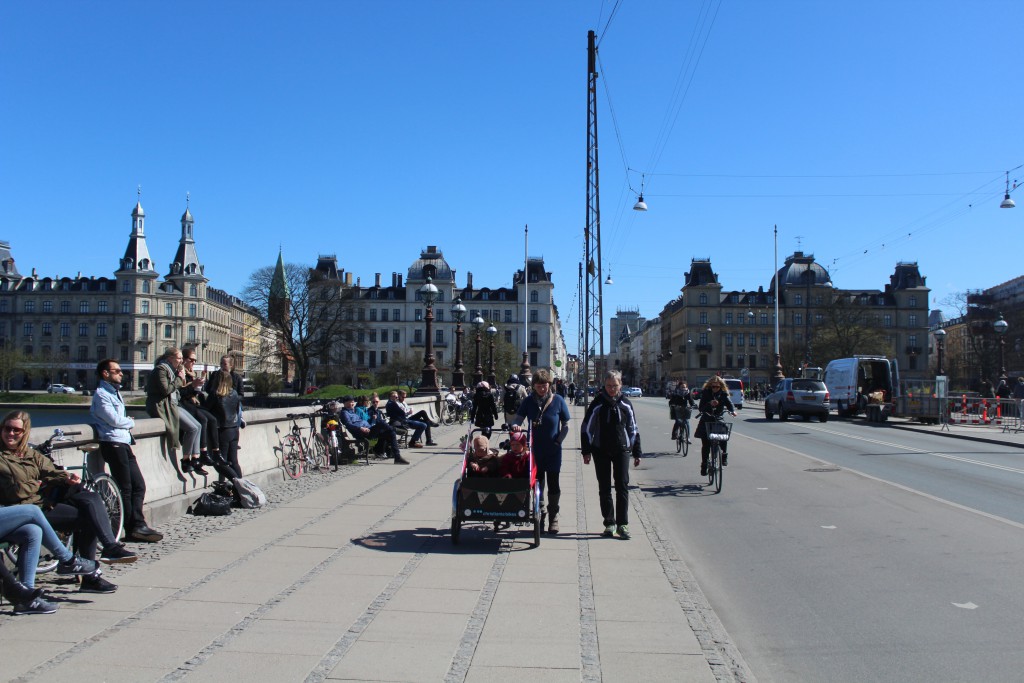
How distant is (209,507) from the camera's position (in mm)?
10227

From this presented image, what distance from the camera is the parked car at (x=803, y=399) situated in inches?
1447

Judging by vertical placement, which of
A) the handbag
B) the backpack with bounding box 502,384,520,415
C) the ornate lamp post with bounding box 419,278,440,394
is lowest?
the handbag

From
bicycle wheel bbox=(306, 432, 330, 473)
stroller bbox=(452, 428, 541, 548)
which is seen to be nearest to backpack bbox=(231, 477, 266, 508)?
stroller bbox=(452, 428, 541, 548)

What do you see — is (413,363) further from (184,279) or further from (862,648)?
(862,648)

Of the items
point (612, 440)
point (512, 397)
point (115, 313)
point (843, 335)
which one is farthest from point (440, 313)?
point (612, 440)

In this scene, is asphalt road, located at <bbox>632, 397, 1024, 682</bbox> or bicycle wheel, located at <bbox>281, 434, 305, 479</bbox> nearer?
asphalt road, located at <bbox>632, 397, 1024, 682</bbox>

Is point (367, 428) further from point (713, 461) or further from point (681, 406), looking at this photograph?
point (681, 406)

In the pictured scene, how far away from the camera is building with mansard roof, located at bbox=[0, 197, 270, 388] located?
94.9 meters

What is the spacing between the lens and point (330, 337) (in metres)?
73.8

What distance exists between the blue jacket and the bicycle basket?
8490mm

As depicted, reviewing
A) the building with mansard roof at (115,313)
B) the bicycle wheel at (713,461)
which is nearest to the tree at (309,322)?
the building with mansard roof at (115,313)

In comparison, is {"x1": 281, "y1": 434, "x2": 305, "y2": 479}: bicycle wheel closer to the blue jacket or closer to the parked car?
the blue jacket

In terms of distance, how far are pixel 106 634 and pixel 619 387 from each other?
5451 millimetres

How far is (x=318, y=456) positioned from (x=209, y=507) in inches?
221
